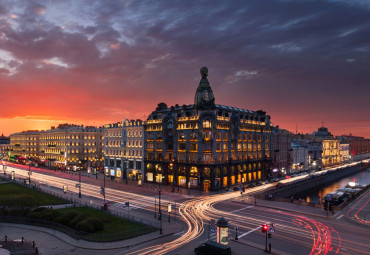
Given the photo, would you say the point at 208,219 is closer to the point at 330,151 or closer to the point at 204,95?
the point at 204,95

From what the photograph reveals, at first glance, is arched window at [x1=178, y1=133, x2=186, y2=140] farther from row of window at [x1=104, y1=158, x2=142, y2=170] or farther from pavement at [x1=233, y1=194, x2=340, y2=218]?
pavement at [x1=233, y1=194, x2=340, y2=218]

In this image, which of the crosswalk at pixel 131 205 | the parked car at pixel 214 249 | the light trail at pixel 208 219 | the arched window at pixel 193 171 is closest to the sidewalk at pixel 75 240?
the light trail at pixel 208 219

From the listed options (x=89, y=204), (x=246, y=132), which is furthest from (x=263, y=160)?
(x=89, y=204)

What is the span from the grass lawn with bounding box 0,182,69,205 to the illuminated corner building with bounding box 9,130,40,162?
91117mm

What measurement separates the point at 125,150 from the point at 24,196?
55.7m

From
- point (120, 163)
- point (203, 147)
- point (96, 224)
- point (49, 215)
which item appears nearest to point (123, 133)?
point (120, 163)

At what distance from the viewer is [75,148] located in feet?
436

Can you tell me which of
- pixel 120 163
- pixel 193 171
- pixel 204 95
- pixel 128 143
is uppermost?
pixel 204 95

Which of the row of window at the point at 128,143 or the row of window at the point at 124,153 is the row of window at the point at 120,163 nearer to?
the row of window at the point at 124,153

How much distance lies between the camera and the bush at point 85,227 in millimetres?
36688

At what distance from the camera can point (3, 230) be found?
3897 centimetres

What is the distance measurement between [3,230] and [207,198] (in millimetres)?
39627

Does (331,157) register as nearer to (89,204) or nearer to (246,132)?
(246,132)

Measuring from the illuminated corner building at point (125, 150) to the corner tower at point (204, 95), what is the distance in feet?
70.9
